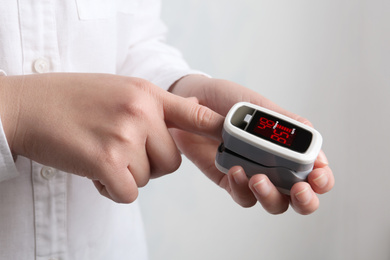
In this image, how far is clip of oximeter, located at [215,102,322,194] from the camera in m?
0.65

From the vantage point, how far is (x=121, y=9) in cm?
86

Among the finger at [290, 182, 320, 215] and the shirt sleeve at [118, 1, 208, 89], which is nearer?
the finger at [290, 182, 320, 215]

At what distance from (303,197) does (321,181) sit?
0.04 m

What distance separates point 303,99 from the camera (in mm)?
→ 1503

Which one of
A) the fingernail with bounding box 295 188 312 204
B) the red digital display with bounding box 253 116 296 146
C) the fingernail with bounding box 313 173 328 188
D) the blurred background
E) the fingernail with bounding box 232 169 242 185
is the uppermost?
the red digital display with bounding box 253 116 296 146

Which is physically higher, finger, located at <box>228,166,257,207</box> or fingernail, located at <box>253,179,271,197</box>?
fingernail, located at <box>253,179,271,197</box>

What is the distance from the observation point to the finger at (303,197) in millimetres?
646

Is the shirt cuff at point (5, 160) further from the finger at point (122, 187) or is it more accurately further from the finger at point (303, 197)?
the finger at point (303, 197)

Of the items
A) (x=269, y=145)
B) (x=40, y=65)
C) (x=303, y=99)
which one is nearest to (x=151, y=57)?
(x=40, y=65)

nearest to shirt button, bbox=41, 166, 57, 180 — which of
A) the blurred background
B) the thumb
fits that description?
the thumb

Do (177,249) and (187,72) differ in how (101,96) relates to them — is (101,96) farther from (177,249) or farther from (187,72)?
(177,249)

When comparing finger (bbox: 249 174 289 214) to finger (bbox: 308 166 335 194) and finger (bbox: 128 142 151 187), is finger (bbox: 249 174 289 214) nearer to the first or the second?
finger (bbox: 308 166 335 194)

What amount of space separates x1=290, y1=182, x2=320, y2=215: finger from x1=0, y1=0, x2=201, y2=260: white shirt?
0.34m

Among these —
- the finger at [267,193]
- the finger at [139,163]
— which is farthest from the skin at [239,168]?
the finger at [139,163]
